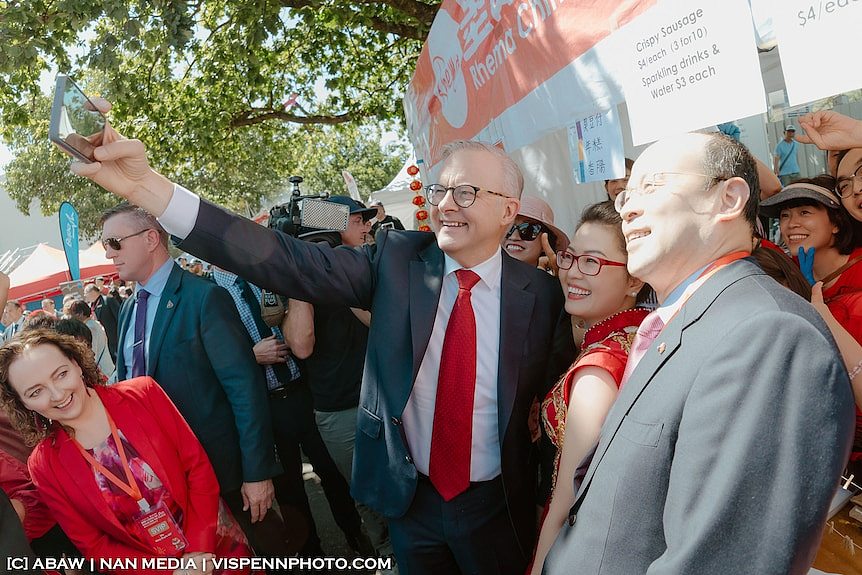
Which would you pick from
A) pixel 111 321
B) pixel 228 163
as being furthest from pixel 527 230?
pixel 228 163

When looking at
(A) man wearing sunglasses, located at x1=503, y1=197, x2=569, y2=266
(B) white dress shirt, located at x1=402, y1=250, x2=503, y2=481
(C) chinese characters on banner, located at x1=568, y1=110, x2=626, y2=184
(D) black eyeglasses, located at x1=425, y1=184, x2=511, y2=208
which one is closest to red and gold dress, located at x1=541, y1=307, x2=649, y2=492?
(B) white dress shirt, located at x1=402, y1=250, x2=503, y2=481

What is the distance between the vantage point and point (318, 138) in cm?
2184

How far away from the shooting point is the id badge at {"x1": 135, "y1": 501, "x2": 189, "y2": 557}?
2189mm

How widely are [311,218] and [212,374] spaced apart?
3.16 feet

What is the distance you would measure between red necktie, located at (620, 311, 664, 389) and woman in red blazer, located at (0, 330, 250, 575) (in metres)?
1.80

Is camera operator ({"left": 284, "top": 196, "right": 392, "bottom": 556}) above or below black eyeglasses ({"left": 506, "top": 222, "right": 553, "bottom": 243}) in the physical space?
below

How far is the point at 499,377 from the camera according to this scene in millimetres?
1898

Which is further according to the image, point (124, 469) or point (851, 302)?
point (124, 469)

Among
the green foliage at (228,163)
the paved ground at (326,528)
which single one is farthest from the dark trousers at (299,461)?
the green foliage at (228,163)

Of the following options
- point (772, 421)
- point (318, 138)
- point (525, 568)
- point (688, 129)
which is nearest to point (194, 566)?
point (525, 568)

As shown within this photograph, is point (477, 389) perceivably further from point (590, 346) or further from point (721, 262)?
point (721, 262)

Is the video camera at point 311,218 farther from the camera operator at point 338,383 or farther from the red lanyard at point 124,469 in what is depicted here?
the red lanyard at point 124,469

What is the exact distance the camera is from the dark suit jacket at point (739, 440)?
86 cm

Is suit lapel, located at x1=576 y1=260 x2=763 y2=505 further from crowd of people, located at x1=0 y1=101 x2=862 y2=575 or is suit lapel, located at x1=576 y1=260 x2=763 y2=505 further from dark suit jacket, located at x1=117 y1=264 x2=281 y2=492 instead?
dark suit jacket, located at x1=117 y1=264 x2=281 y2=492
